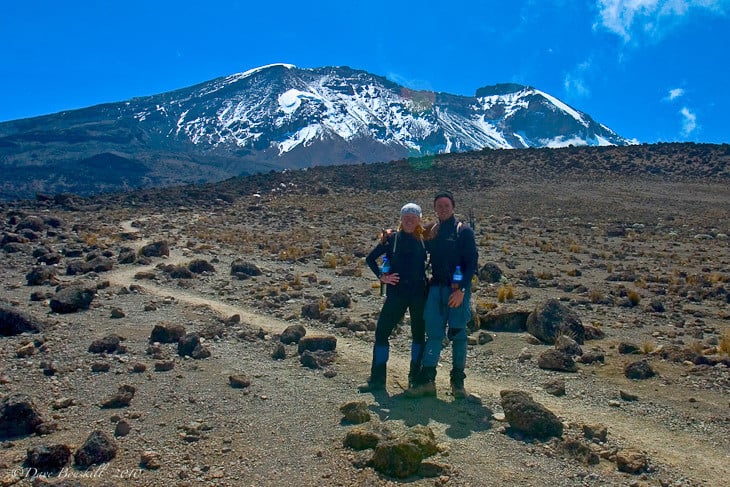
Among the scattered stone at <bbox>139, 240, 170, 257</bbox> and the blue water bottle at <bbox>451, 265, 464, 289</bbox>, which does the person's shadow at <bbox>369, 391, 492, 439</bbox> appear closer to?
the blue water bottle at <bbox>451, 265, 464, 289</bbox>

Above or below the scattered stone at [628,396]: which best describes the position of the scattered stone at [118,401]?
above

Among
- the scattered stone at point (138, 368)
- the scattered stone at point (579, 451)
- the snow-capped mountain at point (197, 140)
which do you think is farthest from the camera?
the snow-capped mountain at point (197, 140)

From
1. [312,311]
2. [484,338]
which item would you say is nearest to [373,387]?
[484,338]

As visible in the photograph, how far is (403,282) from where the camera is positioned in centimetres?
590

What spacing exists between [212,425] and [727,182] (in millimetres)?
42542

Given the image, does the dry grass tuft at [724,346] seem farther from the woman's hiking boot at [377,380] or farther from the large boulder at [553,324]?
the woman's hiking boot at [377,380]

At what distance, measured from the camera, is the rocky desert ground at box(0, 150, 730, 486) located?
446 cm

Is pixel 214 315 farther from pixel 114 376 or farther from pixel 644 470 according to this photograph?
pixel 644 470

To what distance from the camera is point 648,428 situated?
17.4ft

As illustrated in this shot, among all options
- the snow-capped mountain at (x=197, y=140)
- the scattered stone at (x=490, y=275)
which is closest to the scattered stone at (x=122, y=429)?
the scattered stone at (x=490, y=275)

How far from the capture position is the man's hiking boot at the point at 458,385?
5891 millimetres

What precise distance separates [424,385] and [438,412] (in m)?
0.41

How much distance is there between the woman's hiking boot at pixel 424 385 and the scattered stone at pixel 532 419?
2.84 ft

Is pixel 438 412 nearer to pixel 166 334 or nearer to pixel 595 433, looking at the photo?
pixel 595 433
